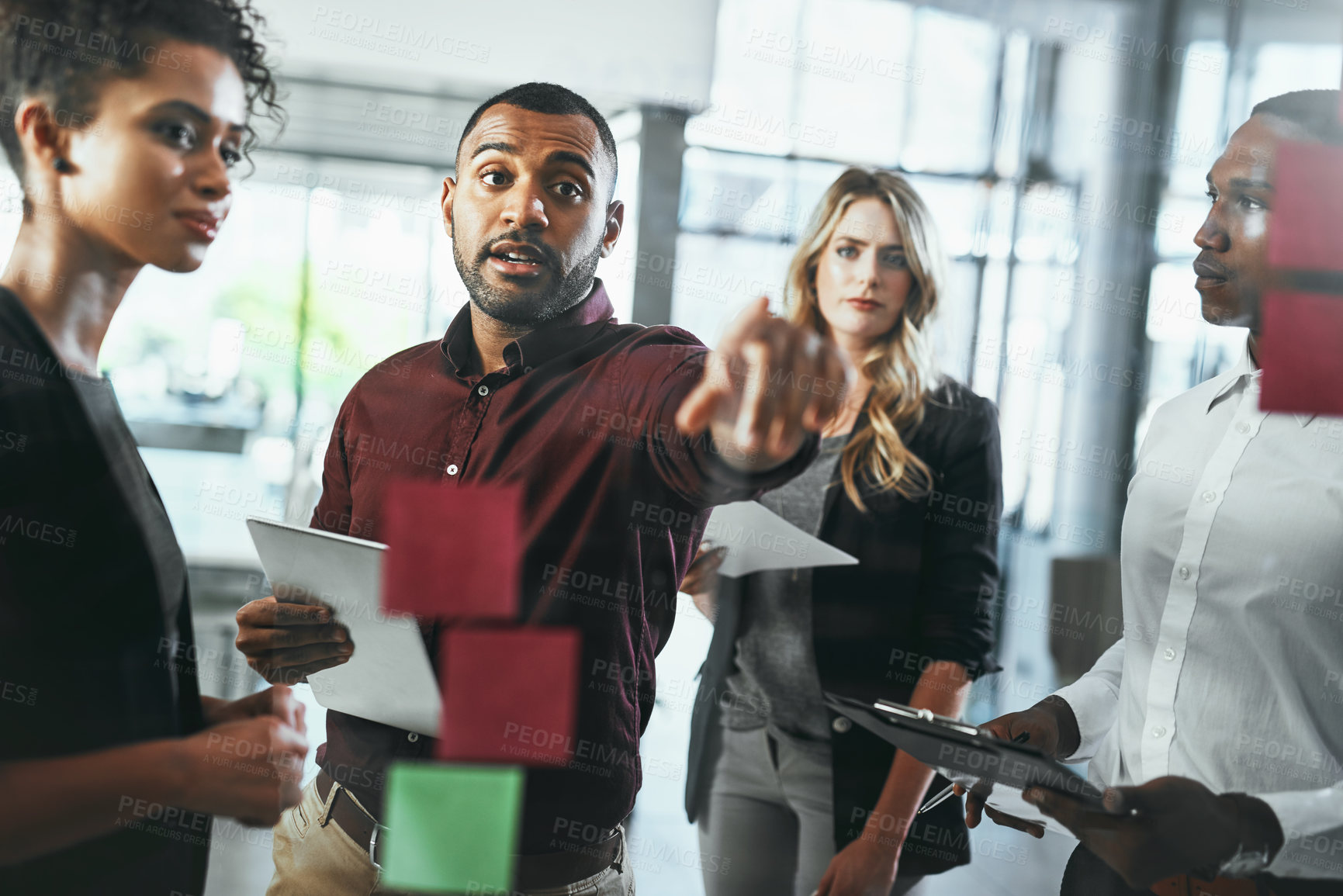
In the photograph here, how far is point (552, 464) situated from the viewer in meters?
1.26

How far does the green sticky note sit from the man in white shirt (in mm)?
672

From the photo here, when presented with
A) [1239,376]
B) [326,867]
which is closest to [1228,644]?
[1239,376]

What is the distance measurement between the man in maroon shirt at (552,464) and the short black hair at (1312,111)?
0.89 metres

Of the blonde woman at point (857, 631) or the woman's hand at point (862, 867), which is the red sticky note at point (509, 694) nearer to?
the blonde woman at point (857, 631)

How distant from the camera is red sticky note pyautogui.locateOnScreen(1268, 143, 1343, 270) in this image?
4.23ft

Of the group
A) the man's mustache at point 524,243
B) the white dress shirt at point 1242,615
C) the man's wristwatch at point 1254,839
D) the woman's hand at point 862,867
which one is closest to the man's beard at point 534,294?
the man's mustache at point 524,243

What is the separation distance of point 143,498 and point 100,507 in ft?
0.17

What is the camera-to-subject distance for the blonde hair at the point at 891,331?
1.52m

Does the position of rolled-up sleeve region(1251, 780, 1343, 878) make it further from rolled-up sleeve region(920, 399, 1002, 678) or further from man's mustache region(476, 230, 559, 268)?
man's mustache region(476, 230, 559, 268)

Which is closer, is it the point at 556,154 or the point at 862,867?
the point at 556,154

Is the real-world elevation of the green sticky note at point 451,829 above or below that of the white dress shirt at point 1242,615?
below

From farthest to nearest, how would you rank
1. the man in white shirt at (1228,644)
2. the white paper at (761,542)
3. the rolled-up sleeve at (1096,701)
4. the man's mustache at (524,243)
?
the white paper at (761,542)
the rolled-up sleeve at (1096,701)
the man's mustache at (524,243)
the man in white shirt at (1228,644)

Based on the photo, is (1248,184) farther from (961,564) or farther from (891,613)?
(891,613)

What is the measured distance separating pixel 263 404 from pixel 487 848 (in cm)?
78
